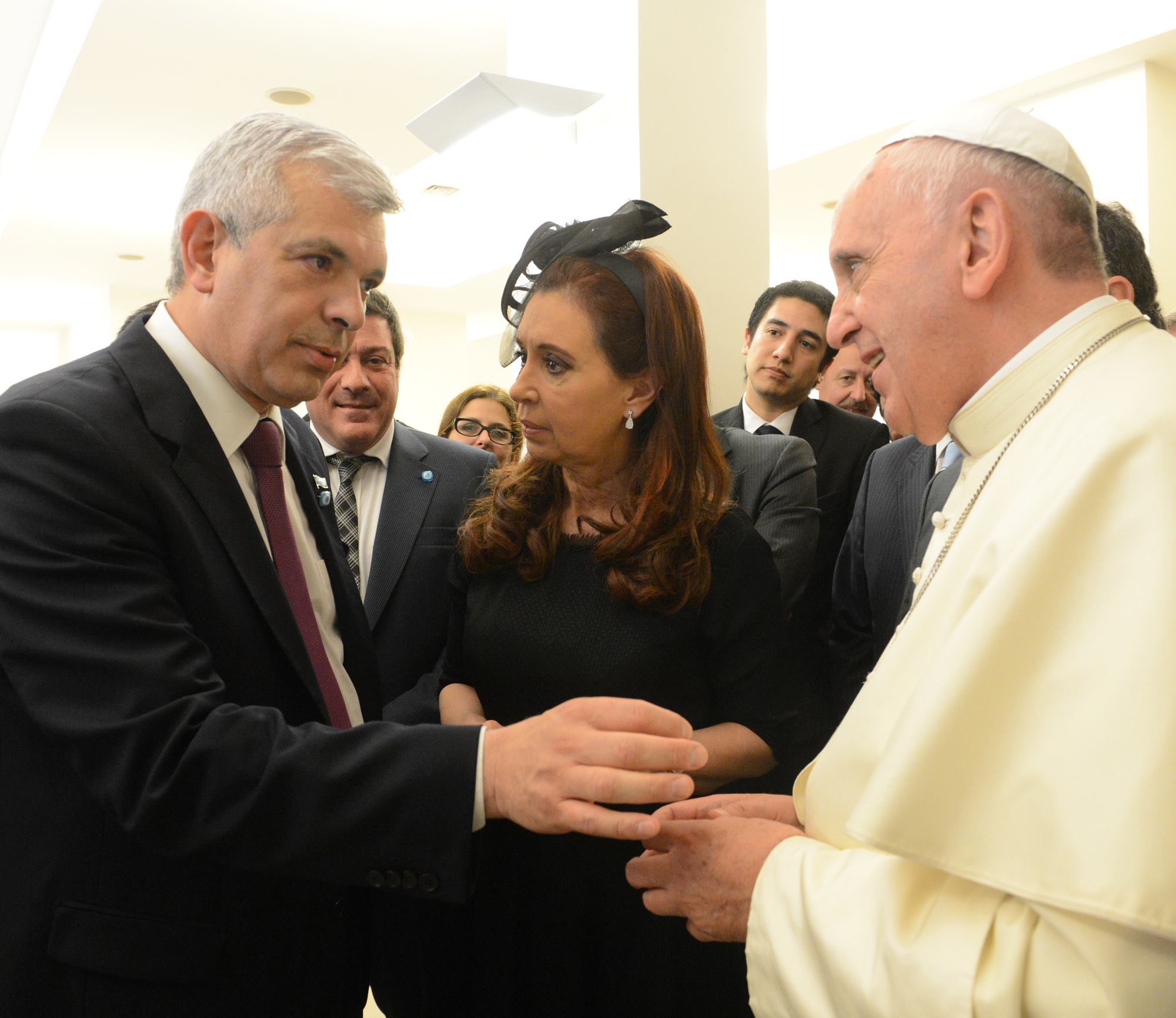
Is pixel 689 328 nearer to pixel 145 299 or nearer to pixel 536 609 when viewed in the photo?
pixel 536 609

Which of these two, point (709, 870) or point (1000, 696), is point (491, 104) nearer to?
point (709, 870)

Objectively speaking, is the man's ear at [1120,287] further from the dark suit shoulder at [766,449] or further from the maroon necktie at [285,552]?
Result: the maroon necktie at [285,552]

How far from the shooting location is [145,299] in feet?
46.2

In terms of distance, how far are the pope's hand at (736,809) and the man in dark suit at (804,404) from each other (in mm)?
1732

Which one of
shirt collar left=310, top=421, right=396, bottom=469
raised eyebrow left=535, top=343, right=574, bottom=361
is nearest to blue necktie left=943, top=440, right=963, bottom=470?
raised eyebrow left=535, top=343, right=574, bottom=361

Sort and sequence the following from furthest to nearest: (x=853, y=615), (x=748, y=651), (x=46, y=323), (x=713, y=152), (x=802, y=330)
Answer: (x=46, y=323), (x=713, y=152), (x=802, y=330), (x=853, y=615), (x=748, y=651)

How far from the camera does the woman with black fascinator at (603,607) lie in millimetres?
2062

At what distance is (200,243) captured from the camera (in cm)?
181

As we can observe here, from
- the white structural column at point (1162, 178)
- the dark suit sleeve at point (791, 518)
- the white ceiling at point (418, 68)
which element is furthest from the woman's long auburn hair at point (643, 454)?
the white structural column at point (1162, 178)

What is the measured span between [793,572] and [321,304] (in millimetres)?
1676

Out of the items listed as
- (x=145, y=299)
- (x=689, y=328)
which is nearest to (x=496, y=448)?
(x=689, y=328)

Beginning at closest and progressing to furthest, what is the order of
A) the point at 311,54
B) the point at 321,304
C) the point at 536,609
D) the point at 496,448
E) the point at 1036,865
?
the point at 1036,865 → the point at 321,304 → the point at 536,609 → the point at 496,448 → the point at 311,54

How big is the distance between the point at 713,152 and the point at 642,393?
1749mm

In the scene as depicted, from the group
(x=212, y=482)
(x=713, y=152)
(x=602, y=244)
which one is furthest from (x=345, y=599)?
(x=713, y=152)
